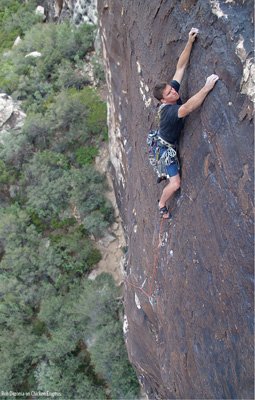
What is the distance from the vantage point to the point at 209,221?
Result: 451cm

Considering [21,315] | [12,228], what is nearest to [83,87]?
[12,228]

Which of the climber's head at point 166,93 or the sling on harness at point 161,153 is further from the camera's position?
the sling on harness at point 161,153

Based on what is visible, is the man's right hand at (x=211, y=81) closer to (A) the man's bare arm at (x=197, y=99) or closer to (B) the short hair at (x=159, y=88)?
(A) the man's bare arm at (x=197, y=99)

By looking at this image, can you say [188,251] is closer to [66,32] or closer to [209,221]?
[209,221]

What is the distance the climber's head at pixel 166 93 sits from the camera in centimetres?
457

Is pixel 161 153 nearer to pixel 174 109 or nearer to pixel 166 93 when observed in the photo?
pixel 174 109

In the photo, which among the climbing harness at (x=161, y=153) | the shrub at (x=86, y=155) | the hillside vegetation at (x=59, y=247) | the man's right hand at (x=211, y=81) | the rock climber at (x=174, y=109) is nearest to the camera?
the man's right hand at (x=211, y=81)

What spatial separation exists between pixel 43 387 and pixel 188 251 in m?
7.79

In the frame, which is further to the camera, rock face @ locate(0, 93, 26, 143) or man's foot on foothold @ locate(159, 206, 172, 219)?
rock face @ locate(0, 93, 26, 143)

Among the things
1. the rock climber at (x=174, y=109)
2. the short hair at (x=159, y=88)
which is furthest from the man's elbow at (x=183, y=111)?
the short hair at (x=159, y=88)

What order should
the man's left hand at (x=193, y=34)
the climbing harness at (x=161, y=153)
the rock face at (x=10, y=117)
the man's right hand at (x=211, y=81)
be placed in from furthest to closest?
→ the rock face at (x=10, y=117), the climbing harness at (x=161, y=153), the man's left hand at (x=193, y=34), the man's right hand at (x=211, y=81)

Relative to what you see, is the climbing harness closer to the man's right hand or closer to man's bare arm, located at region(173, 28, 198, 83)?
man's bare arm, located at region(173, 28, 198, 83)

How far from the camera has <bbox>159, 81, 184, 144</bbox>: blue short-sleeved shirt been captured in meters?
4.67

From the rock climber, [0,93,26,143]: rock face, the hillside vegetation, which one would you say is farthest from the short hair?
[0,93,26,143]: rock face
